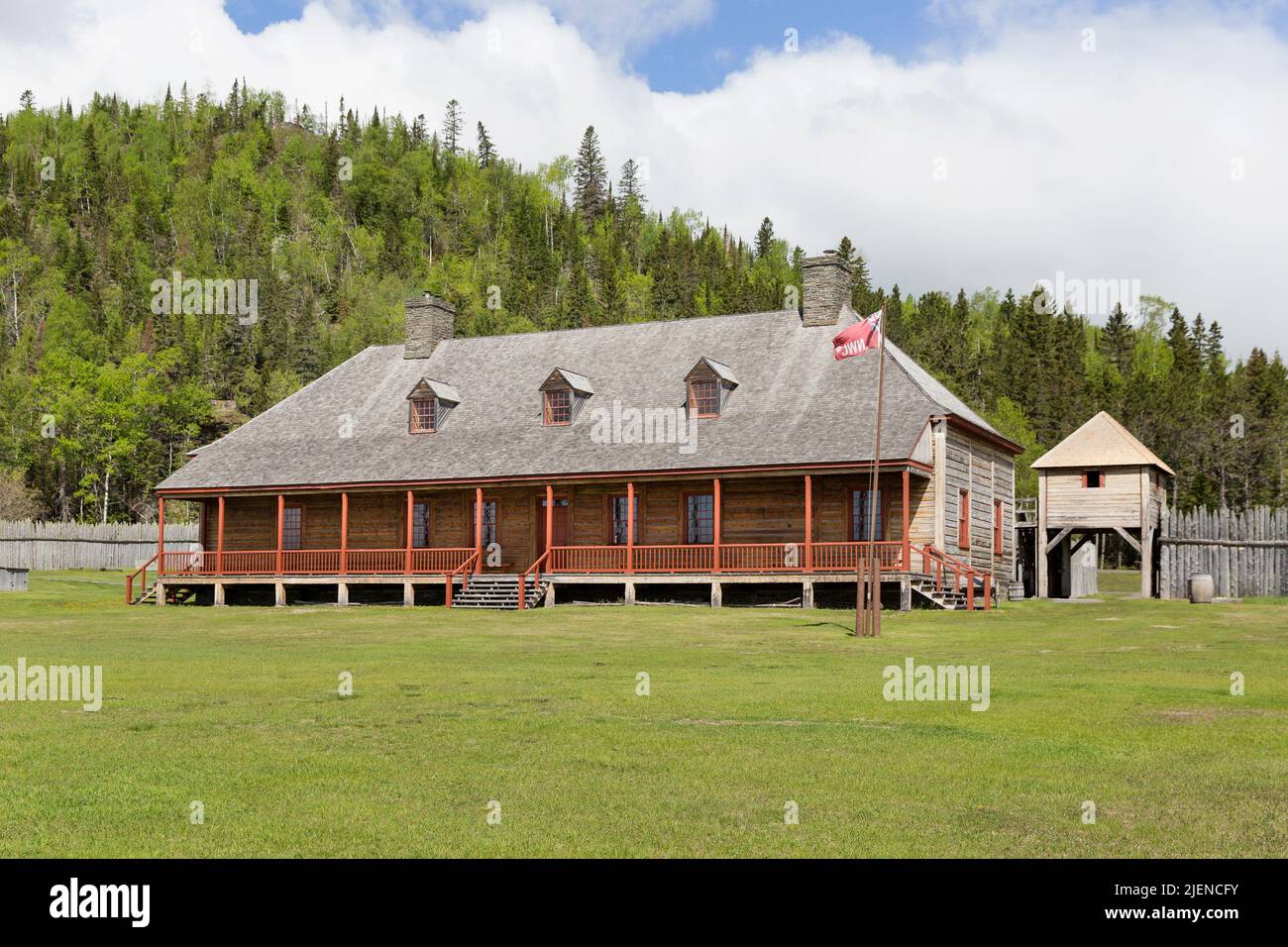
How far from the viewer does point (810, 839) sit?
7980mm

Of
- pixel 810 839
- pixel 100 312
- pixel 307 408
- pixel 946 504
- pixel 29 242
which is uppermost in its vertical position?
pixel 29 242

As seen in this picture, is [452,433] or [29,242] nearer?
[452,433]

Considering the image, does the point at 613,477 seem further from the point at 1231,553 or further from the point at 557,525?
the point at 1231,553

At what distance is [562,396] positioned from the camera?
1604 inches

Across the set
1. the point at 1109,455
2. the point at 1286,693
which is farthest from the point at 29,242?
the point at 1286,693

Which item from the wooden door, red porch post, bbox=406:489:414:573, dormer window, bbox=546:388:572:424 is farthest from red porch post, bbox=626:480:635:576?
red porch post, bbox=406:489:414:573

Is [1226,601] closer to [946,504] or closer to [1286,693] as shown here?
[946,504]

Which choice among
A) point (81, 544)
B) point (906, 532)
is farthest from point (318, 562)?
point (81, 544)

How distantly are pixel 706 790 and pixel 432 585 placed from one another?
3125cm

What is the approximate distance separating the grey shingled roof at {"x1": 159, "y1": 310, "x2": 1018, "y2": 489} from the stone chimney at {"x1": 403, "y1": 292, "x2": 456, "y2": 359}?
1.21ft

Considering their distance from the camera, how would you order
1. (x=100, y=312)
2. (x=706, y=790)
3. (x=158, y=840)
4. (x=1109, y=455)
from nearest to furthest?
1. (x=158, y=840)
2. (x=706, y=790)
3. (x=1109, y=455)
4. (x=100, y=312)

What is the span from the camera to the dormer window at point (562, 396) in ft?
132

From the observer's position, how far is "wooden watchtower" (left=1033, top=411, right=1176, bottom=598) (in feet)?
140

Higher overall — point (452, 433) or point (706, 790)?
point (452, 433)
